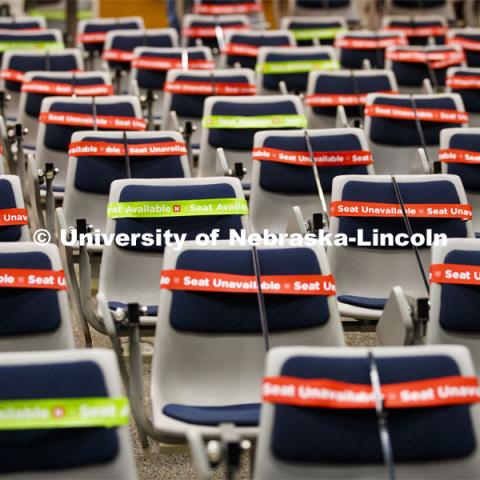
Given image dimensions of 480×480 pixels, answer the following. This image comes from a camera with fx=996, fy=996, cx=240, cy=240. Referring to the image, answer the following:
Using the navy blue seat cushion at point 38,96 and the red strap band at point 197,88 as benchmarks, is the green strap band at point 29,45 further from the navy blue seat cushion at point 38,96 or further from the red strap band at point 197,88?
the red strap band at point 197,88

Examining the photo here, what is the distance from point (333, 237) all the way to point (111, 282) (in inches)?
A: 36.4

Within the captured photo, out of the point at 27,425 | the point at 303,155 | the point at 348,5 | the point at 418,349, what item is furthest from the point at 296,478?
the point at 348,5

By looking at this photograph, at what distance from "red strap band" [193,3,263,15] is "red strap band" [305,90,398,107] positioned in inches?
168

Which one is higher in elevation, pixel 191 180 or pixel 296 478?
pixel 191 180

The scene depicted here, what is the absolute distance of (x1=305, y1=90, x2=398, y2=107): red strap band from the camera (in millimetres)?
5977

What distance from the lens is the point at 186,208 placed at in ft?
12.8

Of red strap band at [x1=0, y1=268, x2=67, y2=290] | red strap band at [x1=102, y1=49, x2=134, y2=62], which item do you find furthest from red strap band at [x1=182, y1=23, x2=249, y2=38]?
red strap band at [x1=0, y1=268, x2=67, y2=290]

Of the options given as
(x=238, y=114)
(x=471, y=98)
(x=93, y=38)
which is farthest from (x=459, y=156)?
(x=93, y=38)

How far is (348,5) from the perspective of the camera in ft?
34.9

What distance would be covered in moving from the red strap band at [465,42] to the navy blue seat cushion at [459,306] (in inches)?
184

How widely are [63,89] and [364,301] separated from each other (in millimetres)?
2749

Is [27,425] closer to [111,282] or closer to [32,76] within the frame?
[111,282]

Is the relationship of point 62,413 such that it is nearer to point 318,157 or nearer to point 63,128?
point 318,157

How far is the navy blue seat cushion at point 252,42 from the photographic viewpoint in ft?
25.2
